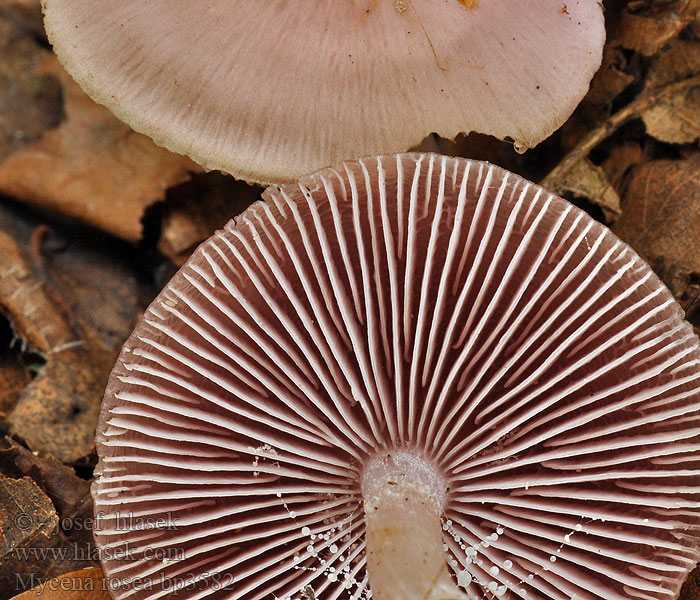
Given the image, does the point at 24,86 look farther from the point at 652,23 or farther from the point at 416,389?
the point at 652,23

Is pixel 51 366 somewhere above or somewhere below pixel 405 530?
below

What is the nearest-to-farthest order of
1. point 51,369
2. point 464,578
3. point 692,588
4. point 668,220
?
point 464,578
point 692,588
point 668,220
point 51,369

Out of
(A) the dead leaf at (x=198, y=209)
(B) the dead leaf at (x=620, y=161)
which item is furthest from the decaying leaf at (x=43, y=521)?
(B) the dead leaf at (x=620, y=161)

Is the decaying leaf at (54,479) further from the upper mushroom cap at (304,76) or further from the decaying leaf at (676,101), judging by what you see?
the decaying leaf at (676,101)

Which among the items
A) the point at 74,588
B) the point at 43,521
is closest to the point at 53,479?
the point at 43,521

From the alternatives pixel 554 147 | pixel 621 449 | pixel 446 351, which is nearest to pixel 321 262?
pixel 446 351

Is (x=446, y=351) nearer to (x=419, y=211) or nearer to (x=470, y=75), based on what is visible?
(x=419, y=211)

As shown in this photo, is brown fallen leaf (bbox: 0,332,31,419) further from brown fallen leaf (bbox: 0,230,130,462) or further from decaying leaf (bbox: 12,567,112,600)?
decaying leaf (bbox: 12,567,112,600)
